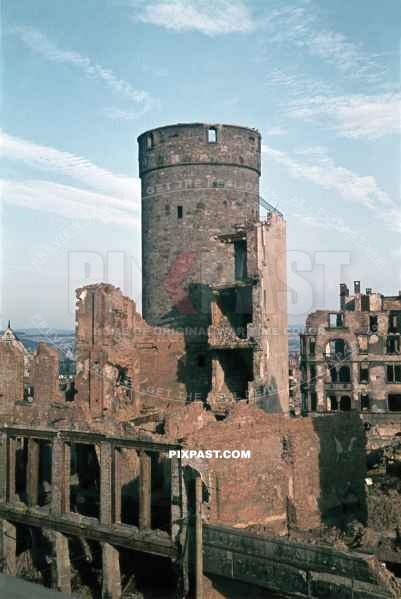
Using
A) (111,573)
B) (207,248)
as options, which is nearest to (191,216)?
(207,248)

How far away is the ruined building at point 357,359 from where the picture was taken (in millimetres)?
34125

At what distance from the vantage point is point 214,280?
24781mm

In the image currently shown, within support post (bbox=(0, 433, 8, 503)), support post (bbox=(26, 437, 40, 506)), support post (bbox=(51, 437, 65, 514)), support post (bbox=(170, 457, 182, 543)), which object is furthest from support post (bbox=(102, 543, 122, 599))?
support post (bbox=(0, 433, 8, 503))

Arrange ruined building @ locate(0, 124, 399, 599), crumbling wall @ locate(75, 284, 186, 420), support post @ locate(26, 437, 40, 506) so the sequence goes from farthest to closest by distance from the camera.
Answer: crumbling wall @ locate(75, 284, 186, 420) → support post @ locate(26, 437, 40, 506) → ruined building @ locate(0, 124, 399, 599)

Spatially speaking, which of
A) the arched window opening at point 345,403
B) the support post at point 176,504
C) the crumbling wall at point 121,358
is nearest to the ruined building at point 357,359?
the arched window opening at point 345,403

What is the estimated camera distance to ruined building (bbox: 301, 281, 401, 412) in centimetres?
3412

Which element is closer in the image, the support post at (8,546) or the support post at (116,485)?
the support post at (116,485)

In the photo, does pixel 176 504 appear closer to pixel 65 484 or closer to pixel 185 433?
pixel 185 433

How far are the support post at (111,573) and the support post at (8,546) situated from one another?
11.1ft

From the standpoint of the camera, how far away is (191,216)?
978 inches

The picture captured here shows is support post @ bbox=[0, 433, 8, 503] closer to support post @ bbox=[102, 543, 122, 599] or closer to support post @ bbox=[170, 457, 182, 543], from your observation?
support post @ bbox=[102, 543, 122, 599]

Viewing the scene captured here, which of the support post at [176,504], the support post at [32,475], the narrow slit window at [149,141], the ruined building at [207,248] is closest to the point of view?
the support post at [176,504]

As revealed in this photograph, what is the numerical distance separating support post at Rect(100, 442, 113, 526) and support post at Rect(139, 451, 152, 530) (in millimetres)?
867

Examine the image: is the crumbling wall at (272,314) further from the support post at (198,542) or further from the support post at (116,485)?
the support post at (198,542)
